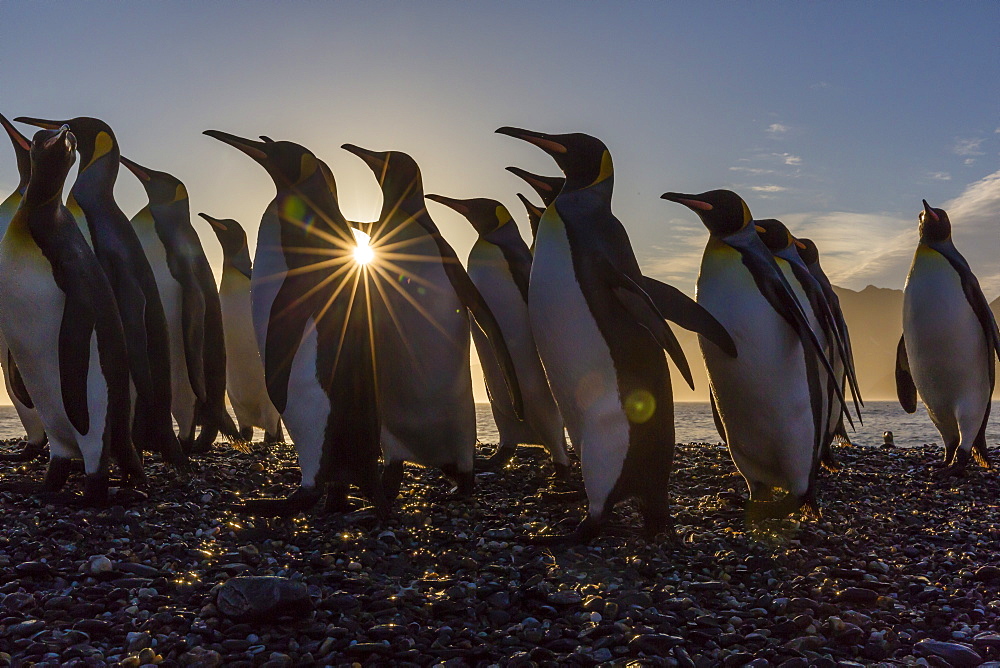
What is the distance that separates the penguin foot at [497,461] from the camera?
6215 mm

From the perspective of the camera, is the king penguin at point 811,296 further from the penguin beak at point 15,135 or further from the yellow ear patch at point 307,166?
the penguin beak at point 15,135

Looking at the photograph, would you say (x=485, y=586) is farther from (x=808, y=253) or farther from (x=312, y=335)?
(x=808, y=253)

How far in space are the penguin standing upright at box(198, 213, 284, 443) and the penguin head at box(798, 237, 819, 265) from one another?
5.70m

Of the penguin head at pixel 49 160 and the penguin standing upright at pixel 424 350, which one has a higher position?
the penguin head at pixel 49 160

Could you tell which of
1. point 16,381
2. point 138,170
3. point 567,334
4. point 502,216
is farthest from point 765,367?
point 138,170

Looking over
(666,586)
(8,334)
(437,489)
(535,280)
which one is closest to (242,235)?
(8,334)

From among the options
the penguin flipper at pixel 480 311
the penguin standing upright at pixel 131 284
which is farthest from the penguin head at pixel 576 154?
the penguin standing upright at pixel 131 284

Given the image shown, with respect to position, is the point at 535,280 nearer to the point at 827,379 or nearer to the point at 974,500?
the point at 827,379

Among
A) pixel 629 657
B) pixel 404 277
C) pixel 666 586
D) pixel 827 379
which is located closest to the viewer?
pixel 629 657

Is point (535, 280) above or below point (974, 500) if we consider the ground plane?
above

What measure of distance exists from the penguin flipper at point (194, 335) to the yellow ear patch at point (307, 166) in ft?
7.00

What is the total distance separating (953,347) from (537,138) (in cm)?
484

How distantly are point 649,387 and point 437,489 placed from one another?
1953 millimetres

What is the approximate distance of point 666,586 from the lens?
3.56m
